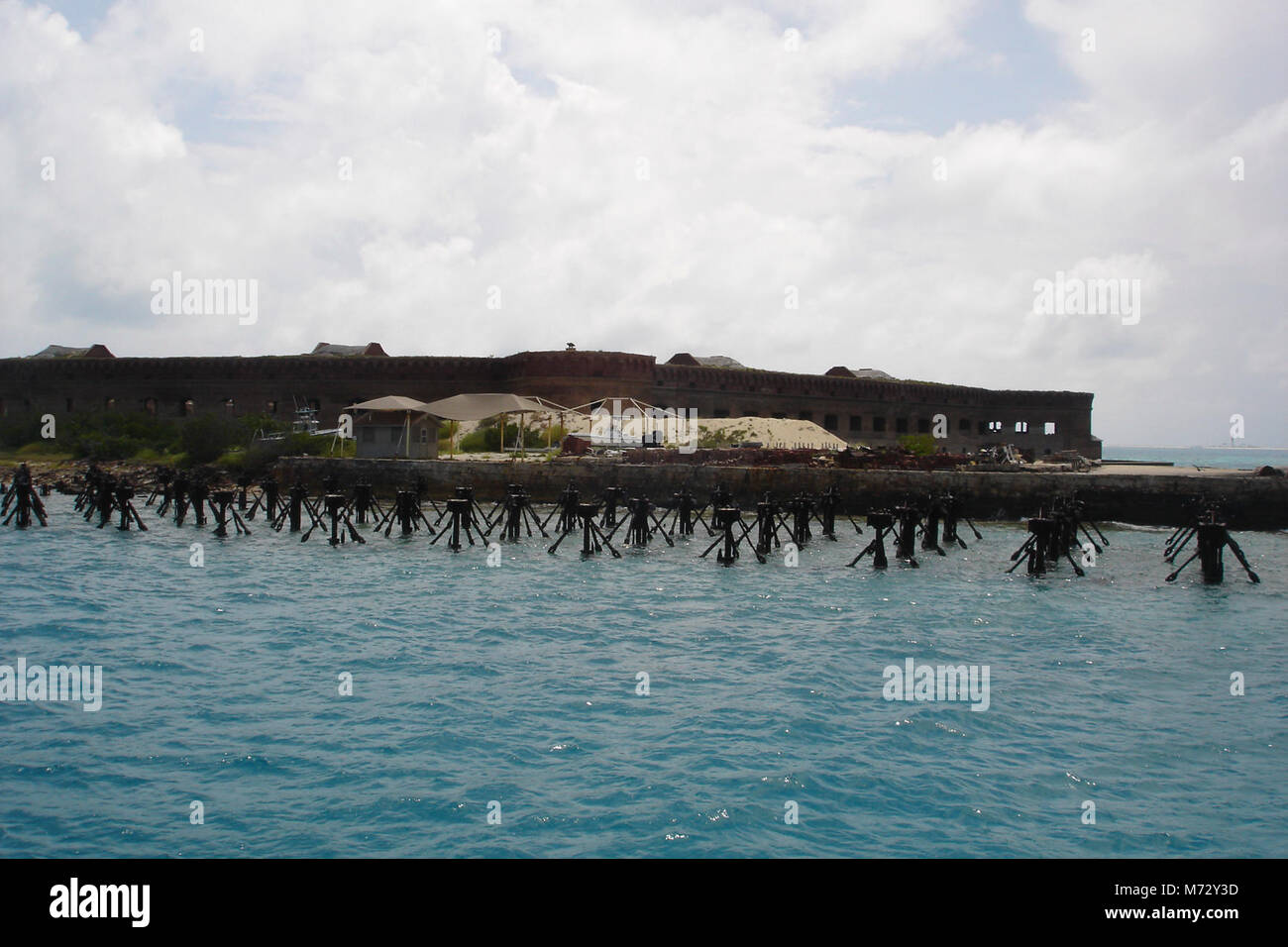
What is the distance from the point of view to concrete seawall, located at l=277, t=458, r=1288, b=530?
3198cm

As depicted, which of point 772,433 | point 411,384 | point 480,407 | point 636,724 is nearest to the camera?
point 636,724

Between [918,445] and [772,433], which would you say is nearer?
[772,433]

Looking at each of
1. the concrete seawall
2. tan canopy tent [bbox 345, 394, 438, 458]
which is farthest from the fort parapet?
the concrete seawall

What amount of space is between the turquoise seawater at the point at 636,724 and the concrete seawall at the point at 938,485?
549 inches

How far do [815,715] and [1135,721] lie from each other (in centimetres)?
378

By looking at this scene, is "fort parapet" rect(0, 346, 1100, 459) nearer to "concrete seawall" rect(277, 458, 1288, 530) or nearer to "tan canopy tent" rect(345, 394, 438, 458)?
"tan canopy tent" rect(345, 394, 438, 458)

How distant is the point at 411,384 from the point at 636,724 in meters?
44.8

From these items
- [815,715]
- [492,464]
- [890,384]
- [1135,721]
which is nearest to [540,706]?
[815,715]

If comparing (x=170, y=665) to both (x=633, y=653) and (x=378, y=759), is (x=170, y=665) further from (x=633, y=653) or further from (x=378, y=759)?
(x=633, y=653)

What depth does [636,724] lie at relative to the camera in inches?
397

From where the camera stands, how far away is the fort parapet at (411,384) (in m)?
49.7

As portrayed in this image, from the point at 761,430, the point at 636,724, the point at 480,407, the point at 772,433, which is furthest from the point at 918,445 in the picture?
the point at 636,724

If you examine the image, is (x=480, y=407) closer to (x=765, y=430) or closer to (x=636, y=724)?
(x=765, y=430)
